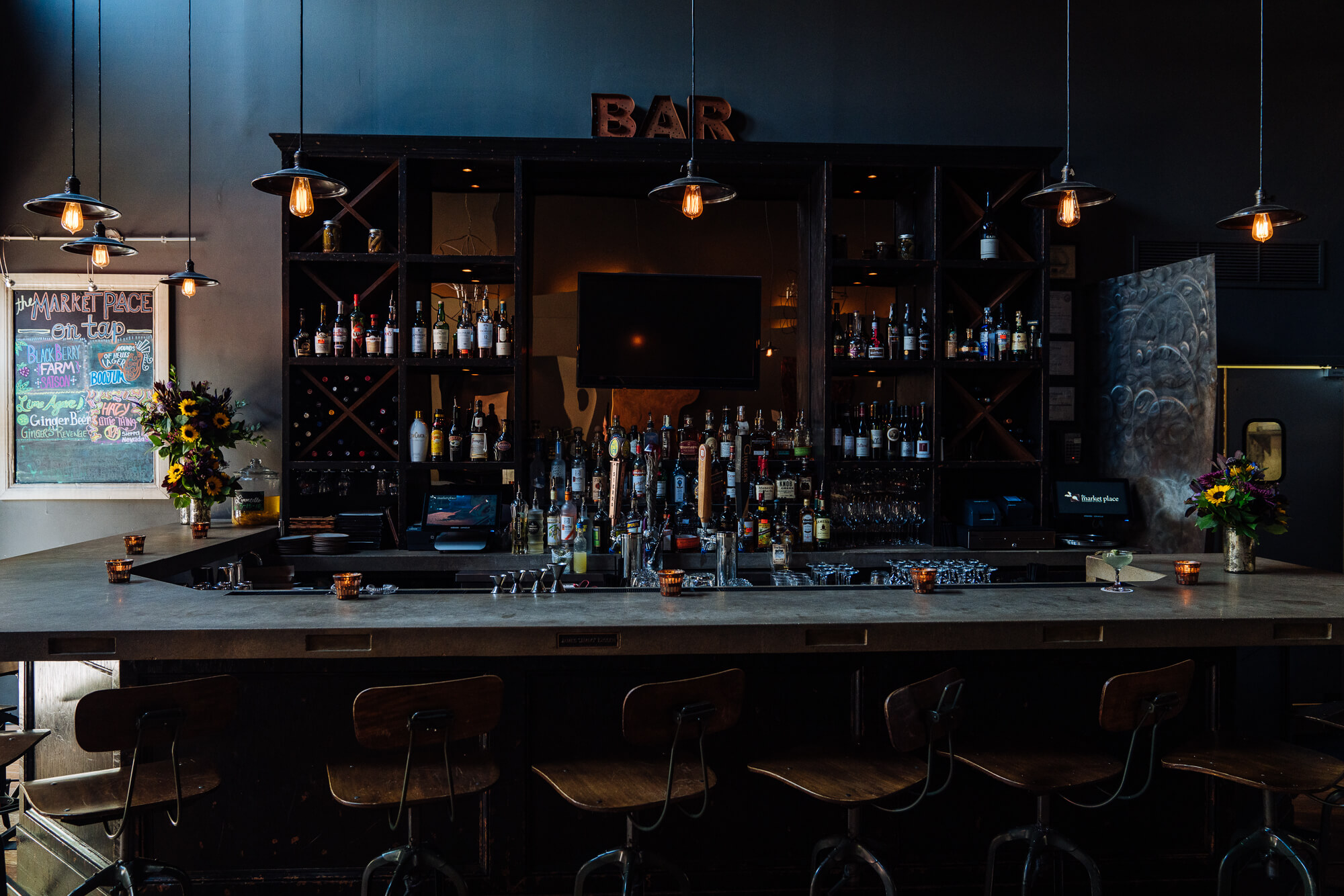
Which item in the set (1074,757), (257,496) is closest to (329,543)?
(257,496)

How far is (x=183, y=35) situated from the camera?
519 centimetres

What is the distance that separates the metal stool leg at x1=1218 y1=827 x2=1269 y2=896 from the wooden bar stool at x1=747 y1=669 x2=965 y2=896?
0.98 metres

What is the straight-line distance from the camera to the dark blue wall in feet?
16.9

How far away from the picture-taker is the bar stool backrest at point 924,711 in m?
2.19

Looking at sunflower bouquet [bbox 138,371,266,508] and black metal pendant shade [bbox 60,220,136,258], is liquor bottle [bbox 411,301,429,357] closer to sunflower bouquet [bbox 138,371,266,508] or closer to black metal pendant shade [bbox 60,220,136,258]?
sunflower bouquet [bbox 138,371,266,508]

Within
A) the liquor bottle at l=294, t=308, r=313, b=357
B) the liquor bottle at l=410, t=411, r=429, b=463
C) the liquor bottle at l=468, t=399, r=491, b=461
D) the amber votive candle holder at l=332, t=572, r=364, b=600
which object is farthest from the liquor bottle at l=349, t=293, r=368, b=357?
the amber votive candle holder at l=332, t=572, r=364, b=600

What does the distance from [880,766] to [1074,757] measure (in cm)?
57

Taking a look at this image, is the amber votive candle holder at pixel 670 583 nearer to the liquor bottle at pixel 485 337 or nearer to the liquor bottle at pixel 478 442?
the liquor bottle at pixel 478 442

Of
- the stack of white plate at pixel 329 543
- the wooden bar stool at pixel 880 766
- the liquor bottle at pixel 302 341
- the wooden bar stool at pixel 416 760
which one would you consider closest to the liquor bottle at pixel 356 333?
the liquor bottle at pixel 302 341

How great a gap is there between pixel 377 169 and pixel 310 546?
2.15 metres

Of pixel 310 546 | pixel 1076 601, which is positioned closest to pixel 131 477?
pixel 310 546

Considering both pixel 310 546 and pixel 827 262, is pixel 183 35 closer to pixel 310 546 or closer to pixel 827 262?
pixel 310 546

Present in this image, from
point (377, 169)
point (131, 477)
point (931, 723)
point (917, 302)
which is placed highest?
point (377, 169)

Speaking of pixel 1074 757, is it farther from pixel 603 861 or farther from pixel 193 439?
pixel 193 439
